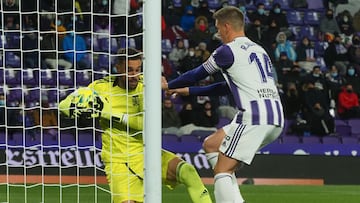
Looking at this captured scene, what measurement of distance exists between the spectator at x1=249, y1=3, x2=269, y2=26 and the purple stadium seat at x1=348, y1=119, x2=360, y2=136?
2.93 m

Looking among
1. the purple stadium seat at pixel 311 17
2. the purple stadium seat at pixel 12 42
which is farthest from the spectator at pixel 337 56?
the purple stadium seat at pixel 12 42

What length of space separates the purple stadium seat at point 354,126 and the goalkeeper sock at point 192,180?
9.76m

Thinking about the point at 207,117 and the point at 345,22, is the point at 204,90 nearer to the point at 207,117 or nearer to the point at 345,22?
the point at 207,117

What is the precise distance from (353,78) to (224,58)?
1134 centimetres

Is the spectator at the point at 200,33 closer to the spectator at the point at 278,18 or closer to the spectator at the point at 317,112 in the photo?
the spectator at the point at 278,18

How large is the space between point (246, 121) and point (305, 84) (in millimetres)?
10268

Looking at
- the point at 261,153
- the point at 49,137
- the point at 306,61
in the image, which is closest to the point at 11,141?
the point at 49,137

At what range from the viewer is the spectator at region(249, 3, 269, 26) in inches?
725

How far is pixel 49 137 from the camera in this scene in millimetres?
12586

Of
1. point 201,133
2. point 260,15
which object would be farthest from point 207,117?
point 260,15

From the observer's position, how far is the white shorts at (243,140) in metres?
6.65

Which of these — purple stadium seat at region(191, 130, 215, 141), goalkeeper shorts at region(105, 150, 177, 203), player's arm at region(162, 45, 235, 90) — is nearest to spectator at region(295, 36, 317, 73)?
purple stadium seat at region(191, 130, 215, 141)

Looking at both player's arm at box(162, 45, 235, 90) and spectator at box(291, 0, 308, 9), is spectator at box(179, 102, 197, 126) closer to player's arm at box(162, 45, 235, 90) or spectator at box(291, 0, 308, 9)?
spectator at box(291, 0, 308, 9)

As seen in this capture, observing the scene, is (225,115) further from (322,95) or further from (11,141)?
(11,141)
